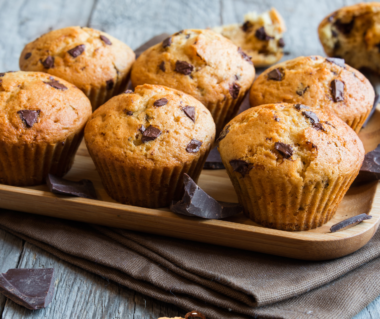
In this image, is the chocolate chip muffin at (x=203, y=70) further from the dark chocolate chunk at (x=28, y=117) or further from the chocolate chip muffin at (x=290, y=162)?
the dark chocolate chunk at (x=28, y=117)

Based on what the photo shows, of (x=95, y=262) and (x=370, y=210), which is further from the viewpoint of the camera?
(x=370, y=210)

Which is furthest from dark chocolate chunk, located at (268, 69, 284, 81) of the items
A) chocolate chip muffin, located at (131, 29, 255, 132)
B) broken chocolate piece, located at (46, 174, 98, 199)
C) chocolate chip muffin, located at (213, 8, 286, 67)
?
broken chocolate piece, located at (46, 174, 98, 199)

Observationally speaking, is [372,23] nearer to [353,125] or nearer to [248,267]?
[353,125]

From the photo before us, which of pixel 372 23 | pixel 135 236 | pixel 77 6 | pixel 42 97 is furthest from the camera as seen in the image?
pixel 77 6

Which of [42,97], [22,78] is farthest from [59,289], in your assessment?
[22,78]

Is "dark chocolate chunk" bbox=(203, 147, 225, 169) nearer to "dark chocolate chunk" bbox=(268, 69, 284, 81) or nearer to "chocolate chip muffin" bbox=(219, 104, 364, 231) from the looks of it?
"chocolate chip muffin" bbox=(219, 104, 364, 231)

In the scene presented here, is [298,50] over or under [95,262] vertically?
over

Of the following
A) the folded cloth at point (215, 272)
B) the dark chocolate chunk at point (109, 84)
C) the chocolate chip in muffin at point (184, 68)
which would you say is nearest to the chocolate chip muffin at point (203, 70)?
the chocolate chip in muffin at point (184, 68)
